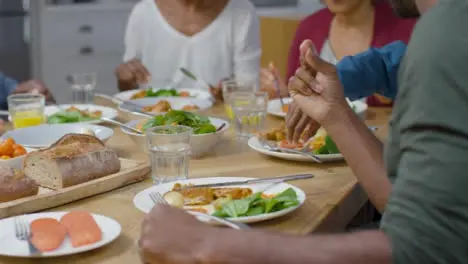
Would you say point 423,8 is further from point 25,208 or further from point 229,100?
point 229,100

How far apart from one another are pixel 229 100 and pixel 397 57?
1.63 feet

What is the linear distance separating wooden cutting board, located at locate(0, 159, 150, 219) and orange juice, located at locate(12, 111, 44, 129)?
0.52 meters

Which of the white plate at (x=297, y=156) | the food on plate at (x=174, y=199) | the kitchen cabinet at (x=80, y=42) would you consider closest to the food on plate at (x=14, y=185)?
the food on plate at (x=174, y=199)

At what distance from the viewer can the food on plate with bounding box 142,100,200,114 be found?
7.42ft

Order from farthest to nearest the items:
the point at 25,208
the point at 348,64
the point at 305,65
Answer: the point at 348,64, the point at 305,65, the point at 25,208

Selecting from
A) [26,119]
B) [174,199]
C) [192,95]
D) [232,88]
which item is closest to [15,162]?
[174,199]

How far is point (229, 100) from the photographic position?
7.16ft

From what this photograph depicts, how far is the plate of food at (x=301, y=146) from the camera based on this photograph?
1.77 metres

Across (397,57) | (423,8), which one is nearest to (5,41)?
(397,57)

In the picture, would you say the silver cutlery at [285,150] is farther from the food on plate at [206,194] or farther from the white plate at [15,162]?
the white plate at [15,162]

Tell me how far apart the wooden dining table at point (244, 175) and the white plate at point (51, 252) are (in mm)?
19

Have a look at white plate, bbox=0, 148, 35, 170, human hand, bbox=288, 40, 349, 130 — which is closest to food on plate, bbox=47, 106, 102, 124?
white plate, bbox=0, 148, 35, 170

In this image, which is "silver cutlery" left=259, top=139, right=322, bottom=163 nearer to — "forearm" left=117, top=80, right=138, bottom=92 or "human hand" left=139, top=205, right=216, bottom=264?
"human hand" left=139, top=205, right=216, bottom=264

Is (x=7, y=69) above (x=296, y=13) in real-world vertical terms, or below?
below
